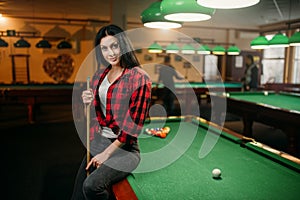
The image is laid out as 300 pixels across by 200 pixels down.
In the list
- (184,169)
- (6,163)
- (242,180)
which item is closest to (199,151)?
(184,169)

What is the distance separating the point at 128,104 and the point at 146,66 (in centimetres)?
813

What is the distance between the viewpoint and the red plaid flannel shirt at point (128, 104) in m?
1.53

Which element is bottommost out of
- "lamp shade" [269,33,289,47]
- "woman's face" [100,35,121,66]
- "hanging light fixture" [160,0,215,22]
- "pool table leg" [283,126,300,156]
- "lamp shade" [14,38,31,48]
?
"pool table leg" [283,126,300,156]

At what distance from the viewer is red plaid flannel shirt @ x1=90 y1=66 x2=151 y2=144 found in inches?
60.3

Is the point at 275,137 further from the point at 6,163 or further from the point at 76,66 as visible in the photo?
the point at 76,66

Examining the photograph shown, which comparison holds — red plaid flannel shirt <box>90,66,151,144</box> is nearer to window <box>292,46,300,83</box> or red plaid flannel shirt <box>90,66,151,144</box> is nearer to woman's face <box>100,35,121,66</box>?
woman's face <box>100,35,121,66</box>

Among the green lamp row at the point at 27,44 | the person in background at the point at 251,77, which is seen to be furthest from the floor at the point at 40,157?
the person in background at the point at 251,77

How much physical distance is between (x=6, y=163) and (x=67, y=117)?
323cm

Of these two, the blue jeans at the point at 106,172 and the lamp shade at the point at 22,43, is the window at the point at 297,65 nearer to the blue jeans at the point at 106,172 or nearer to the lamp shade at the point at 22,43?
the lamp shade at the point at 22,43

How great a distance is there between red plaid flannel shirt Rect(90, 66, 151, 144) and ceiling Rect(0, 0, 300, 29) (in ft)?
13.8

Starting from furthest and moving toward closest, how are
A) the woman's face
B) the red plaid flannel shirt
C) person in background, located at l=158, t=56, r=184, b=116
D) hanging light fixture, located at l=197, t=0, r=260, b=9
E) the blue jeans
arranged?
person in background, located at l=158, t=56, r=184, b=116 < the woman's face < the red plaid flannel shirt < the blue jeans < hanging light fixture, located at l=197, t=0, r=260, b=9

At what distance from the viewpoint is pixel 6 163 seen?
3428mm

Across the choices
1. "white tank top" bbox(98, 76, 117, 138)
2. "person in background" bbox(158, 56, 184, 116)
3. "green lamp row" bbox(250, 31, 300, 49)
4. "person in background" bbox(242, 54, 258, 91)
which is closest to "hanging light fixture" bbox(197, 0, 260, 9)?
"white tank top" bbox(98, 76, 117, 138)

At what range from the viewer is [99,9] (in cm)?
698
